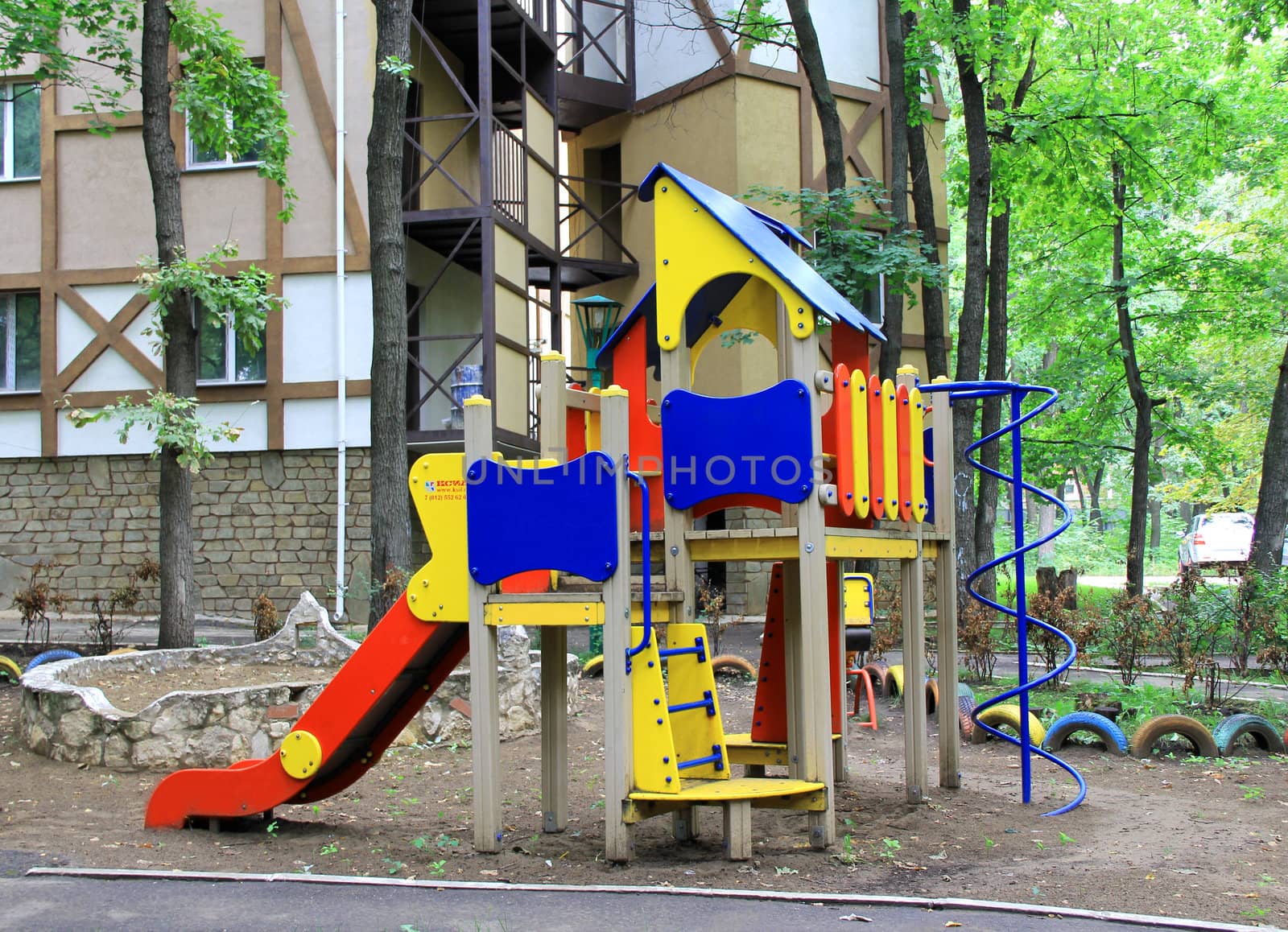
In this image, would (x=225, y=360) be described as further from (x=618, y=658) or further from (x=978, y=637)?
(x=618, y=658)

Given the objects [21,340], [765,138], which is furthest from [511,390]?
[21,340]

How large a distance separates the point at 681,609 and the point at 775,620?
A: 1.09 meters

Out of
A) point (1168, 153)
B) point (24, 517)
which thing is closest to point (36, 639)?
point (24, 517)

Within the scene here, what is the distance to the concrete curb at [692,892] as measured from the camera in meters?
4.97

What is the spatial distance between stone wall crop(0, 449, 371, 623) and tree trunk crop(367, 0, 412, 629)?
5.64 meters

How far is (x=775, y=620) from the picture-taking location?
7.84 metres

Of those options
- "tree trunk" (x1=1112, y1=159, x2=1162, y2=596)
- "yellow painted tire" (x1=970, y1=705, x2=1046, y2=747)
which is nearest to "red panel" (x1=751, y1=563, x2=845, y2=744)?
"yellow painted tire" (x1=970, y1=705, x2=1046, y2=747)

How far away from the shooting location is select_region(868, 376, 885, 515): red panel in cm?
702

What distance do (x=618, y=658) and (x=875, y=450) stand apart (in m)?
2.01

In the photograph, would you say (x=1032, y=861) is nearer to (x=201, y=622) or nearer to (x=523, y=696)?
(x=523, y=696)

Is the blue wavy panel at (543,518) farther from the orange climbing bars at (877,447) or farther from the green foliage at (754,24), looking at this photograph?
the green foliage at (754,24)

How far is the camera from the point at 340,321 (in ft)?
59.3

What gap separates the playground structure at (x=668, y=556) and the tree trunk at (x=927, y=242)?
7.50 meters

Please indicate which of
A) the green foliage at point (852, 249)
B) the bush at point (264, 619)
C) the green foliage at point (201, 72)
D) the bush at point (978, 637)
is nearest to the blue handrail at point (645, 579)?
the bush at point (978, 637)
